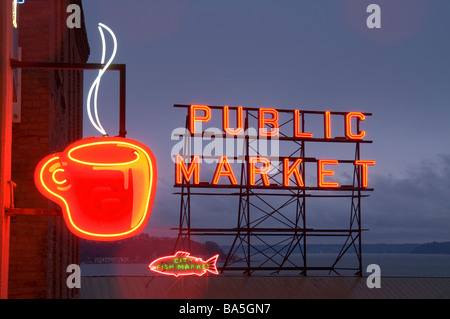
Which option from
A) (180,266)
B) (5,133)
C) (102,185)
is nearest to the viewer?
(5,133)

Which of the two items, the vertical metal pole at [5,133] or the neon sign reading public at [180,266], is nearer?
the vertical metal pole at [5,133]

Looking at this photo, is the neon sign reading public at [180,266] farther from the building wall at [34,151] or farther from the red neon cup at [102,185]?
the red neon cup at [102,185]

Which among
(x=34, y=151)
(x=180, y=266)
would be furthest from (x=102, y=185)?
(x=180, y=266)

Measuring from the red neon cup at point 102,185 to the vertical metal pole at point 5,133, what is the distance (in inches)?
16.1

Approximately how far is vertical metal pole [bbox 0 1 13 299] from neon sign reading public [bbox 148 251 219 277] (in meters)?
24.5

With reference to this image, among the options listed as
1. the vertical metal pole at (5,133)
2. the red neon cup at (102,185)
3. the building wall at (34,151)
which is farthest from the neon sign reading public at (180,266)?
the vertical metal pole at (5,133)

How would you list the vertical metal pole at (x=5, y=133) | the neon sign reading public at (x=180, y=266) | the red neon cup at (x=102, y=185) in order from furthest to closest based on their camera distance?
1. the neon sign reading public at (x=180, y=266)
2. the red neon cup at (x=102, y=185)
3. the vertical metal pole at (x=5, y=133)

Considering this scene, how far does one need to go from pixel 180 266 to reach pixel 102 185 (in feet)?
81.8

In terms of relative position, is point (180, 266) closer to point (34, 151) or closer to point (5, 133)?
point (34, 151)

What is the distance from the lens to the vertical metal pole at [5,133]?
6875 mm

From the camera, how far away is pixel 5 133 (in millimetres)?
6945

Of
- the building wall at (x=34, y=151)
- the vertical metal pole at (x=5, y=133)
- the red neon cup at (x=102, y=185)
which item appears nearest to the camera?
the vertical metal pole at (x=5, y=133)

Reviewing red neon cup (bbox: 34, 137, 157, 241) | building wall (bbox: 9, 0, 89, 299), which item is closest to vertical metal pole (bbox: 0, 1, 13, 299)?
red neon cup (bbox: 34, 137, 157, 241)

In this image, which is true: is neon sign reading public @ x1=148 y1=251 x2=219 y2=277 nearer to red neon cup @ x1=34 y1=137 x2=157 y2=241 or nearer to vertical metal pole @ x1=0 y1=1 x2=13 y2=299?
red neon cup @ x1=34 y1=137 x2=157 y2=241
